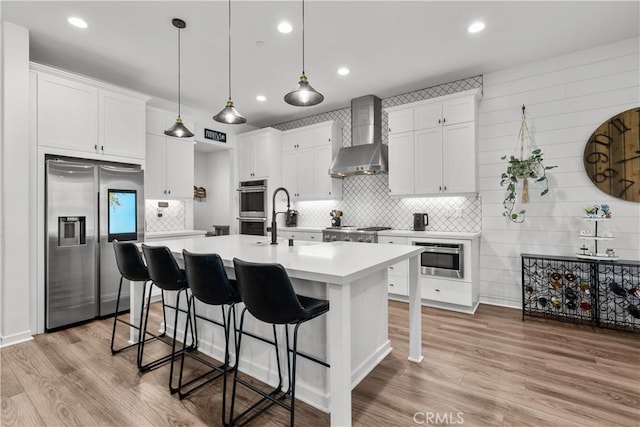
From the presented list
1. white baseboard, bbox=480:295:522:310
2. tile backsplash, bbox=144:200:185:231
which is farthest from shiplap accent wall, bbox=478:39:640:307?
tile backsplash, bbox=144:200:185:231

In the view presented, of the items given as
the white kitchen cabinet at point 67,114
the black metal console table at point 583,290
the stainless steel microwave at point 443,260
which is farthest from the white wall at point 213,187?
the black metal console table at point 583,290

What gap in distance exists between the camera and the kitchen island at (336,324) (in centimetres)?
156

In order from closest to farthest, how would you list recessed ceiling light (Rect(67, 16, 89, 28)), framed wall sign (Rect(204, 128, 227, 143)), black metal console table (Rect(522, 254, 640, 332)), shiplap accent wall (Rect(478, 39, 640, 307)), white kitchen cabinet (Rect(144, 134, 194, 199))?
recessed ceiling light (Rect(67, 16, 89, 28))
black metal console table (Rect(522, 254, 640, 332))
shiplap accent wall (Rect(478, 39, 640, 307))
white kitchen cabinet (Rect(144, 134, 194, 199))
framed wall sign (Rect(204, 128, 227, 143))

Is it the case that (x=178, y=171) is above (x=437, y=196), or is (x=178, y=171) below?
above

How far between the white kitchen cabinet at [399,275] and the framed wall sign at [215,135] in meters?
3.50

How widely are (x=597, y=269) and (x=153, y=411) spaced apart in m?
4.07

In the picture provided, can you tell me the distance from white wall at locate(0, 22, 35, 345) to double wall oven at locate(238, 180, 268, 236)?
10.4ft

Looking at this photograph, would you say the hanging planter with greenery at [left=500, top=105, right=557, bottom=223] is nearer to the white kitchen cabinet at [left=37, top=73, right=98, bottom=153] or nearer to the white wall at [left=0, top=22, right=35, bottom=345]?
the white kitchen cabinet at [left=37, top=73, right=98, bottom=153]

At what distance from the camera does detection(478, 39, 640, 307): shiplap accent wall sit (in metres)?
3.27

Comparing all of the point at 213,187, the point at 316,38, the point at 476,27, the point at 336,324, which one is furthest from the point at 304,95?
the point at 213,187

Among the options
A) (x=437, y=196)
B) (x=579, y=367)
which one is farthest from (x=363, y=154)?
(x=579, y=367)

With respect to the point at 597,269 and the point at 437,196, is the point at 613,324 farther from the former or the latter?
the point at 437,196

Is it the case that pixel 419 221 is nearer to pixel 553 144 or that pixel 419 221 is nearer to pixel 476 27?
pixel 553 144

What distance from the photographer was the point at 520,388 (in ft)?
6.82
